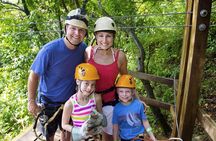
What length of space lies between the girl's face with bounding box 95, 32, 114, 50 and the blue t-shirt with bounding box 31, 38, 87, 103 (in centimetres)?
28

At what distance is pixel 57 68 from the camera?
9.66 feet

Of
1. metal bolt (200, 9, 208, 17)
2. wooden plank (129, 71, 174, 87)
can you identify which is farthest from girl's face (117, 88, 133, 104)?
wooden plank (129, 71, 174, 87)

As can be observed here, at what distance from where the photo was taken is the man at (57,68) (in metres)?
2.88

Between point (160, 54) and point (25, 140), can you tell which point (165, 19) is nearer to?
point (160, 54)

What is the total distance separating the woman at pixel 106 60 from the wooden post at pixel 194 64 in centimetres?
74

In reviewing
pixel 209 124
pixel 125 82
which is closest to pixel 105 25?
pixel 125 82

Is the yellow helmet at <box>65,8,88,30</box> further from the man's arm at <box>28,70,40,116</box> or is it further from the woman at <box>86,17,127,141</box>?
the man's arm at <box>28,70,40,116</box>

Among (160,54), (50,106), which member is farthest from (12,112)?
(50,106)

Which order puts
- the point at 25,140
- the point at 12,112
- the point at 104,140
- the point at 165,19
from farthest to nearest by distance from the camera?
the point at 12,112 < the point at 165,19 < the point at 25,140 < the point at 104,140

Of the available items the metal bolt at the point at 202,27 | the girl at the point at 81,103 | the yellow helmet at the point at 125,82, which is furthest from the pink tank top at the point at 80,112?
the metal bolt at the point at 202,27

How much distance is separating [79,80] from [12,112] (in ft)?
21.1

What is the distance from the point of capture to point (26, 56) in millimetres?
6578

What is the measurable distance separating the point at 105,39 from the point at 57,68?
58 cm

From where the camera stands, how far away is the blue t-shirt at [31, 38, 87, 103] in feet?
9.42
